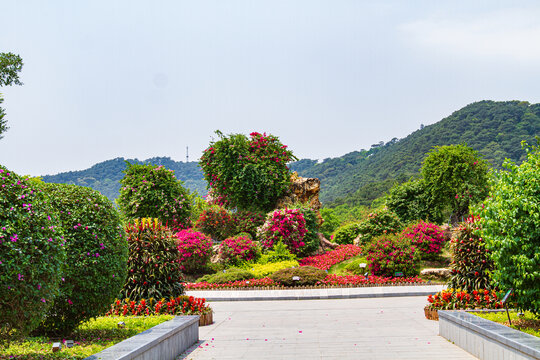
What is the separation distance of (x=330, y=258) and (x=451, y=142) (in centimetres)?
4075

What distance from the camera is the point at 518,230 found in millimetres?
6617

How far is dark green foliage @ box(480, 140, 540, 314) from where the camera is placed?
6.47m

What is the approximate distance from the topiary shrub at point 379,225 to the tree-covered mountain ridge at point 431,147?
2627 centimetres

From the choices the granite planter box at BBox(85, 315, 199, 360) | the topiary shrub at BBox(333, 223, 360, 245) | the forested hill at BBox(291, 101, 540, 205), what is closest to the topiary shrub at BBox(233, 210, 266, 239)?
the topiary shrub at BBox(333, 223, 360, 245)

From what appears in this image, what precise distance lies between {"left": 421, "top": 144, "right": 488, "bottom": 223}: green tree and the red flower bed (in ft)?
19.5

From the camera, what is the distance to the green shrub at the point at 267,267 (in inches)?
719

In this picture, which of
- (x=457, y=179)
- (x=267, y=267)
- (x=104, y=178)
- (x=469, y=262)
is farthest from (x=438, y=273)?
(x=104, y=178)

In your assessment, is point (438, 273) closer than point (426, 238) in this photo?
Yes

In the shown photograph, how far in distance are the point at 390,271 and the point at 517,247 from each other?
11010 millimetres

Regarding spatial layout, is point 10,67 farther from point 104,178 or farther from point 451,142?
point 104,178

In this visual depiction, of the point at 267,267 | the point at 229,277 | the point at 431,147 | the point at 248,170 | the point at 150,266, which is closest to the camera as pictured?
the point at 150,266

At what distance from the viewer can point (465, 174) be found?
24.2 m

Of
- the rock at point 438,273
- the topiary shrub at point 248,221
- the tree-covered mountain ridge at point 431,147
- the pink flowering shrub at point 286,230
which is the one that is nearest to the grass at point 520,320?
the rock at point 438,273

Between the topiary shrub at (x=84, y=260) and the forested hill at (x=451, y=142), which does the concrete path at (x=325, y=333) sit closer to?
the topiary shrub at (x=84, y=260)
